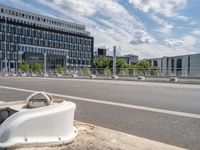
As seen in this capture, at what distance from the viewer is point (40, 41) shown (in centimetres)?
11231

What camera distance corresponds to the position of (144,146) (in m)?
4.37

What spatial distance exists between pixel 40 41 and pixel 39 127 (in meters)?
111

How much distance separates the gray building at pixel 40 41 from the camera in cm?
10156

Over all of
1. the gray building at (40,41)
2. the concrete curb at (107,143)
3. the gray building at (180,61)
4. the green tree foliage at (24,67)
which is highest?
the gray building at (40,41)

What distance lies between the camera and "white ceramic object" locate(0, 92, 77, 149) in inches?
159

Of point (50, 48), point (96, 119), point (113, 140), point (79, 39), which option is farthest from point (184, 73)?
point (79, 39)

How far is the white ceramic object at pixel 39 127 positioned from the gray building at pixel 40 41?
292ft

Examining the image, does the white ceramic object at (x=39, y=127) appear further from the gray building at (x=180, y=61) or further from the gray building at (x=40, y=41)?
the gray building at (x=40, y=41)

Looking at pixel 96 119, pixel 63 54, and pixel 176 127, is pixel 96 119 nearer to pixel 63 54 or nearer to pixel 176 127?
pixel 176 127

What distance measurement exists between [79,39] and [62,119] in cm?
12641

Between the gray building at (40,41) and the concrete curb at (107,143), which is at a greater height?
the gray building at (40,41)

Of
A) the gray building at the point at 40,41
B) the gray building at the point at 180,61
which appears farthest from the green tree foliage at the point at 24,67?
the gray building at the point at 180,61

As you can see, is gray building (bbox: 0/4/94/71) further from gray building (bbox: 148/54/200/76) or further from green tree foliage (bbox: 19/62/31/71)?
gray building (bbox: 148/54/200/76)

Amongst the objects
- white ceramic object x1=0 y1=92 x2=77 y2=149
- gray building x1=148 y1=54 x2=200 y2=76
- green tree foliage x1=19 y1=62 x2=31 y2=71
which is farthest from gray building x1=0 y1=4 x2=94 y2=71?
white ceramic object x1=0 y1=92 x2=77 y2=149
